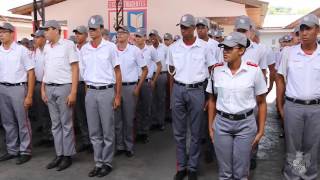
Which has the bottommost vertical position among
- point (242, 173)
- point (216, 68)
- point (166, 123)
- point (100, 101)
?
point (166, 123)

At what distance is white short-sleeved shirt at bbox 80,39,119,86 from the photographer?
428 centimetres

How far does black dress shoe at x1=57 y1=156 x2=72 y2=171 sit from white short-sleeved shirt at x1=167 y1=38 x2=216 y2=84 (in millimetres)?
1898

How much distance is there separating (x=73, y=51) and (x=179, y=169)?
198cm

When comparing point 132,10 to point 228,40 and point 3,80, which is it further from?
point 228,40

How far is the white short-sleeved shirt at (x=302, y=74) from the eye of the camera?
3541 mm

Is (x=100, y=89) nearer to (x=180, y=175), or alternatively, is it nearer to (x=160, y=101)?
(x=180, y=175)

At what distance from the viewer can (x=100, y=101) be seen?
4289 millimetres

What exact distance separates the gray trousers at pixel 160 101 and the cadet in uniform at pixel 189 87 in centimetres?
276

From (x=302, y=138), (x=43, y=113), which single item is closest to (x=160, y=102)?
(x=43, y=113)

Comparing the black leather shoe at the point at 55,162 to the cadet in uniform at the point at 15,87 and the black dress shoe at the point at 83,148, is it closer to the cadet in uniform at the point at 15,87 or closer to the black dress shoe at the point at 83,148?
the cadet in uniform at the point at 15,87

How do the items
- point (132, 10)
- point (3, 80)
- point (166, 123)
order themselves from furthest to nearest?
1. point (132, 10)
2. point (166, 123)
3. point (3, 80)

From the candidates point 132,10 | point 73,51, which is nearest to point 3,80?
point 73,51

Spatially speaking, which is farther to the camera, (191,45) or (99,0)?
(99,0)

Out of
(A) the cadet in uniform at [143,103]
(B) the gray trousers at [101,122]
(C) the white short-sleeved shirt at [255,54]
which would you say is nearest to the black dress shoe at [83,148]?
(A) the cadet in uniform at [143,103]
